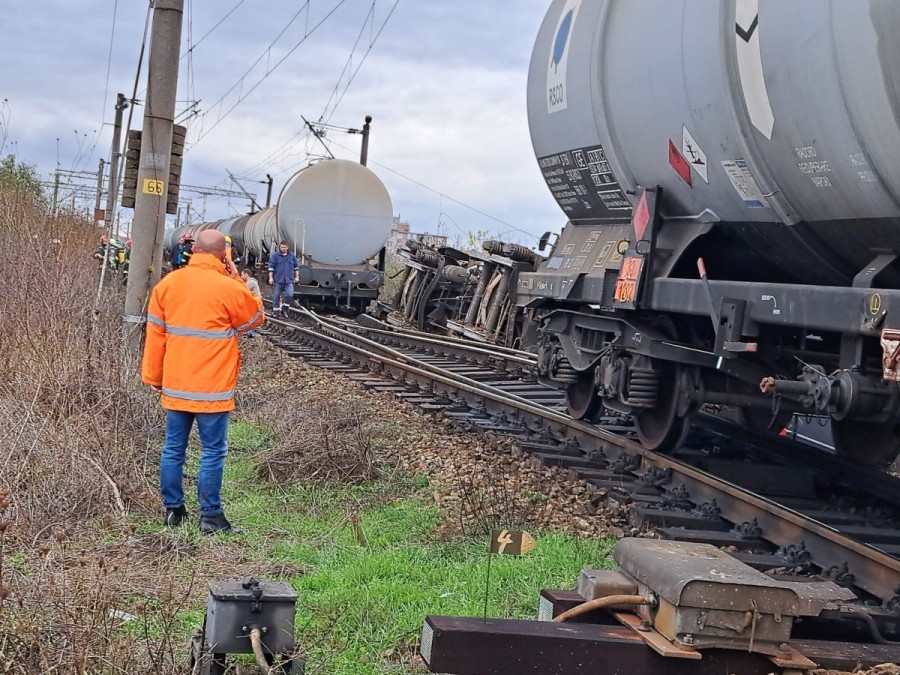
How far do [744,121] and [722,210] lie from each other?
871 millimetres

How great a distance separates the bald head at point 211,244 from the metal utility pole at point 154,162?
4148mm

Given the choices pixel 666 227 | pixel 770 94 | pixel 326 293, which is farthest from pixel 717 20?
pixel 326 293

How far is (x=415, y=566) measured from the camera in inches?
206

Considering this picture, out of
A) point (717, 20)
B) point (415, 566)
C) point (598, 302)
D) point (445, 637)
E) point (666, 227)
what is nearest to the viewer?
point (445, 637)

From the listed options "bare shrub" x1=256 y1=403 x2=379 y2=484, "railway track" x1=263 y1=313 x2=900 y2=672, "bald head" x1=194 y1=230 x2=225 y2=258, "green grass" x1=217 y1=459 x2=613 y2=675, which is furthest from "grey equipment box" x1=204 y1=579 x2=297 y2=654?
"bare shrub" x1=256 y1=403 x2=379 y2=484

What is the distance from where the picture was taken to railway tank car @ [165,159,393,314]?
23.7 meters

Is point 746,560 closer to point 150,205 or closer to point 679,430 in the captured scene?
point 679,430

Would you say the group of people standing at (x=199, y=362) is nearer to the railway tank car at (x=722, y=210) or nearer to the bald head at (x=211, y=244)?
the bald head at (x=211, y=244)

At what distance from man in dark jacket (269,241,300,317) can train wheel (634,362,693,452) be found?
1501 centimetres

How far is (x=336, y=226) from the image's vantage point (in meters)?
24.0

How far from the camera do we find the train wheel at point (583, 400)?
915 centimetres

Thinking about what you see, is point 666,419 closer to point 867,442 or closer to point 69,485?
point 867,442

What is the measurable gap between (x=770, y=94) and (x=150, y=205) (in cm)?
684

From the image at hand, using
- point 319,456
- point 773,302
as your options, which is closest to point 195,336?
point 319,456
